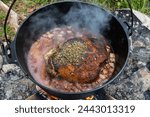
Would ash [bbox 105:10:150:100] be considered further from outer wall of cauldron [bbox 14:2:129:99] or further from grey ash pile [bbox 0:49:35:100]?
grey ash pile [bbox 0:49:35:100]

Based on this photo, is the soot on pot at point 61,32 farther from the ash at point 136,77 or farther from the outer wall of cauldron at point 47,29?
the ash at point 136,77

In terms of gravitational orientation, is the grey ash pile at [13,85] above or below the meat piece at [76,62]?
below

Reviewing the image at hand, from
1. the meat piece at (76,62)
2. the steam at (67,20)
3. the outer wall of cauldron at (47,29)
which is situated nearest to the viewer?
the meat piece at (76,62)

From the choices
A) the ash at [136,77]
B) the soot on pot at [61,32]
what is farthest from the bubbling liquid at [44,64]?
the ash at [136,77]

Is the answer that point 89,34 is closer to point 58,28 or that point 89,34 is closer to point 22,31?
point 58,28

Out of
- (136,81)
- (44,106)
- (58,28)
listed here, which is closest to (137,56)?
(136,81)

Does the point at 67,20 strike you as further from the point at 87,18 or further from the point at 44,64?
the point at 44,64
